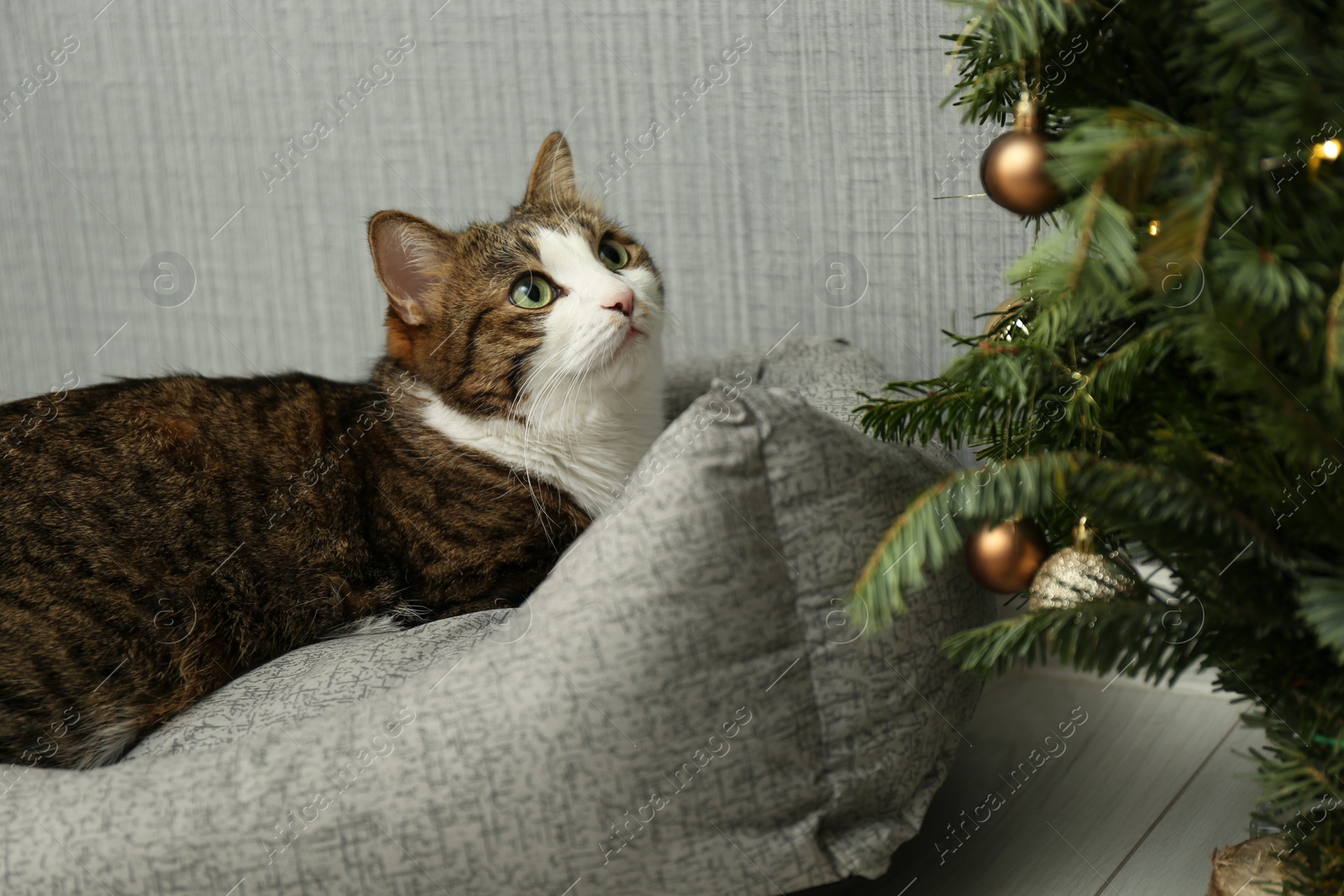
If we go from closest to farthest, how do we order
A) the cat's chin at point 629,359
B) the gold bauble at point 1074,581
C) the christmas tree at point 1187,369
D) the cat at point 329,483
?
the christmas tree at point 1187,369 < the gold bauble at point 1074,581 < the cat at point 329,483 < the cat's chin at point 629,359

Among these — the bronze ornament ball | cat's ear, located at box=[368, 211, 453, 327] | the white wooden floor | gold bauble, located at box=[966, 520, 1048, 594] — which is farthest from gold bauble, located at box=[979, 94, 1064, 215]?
cat's ear, located at box=[368, 211, 453, 327]

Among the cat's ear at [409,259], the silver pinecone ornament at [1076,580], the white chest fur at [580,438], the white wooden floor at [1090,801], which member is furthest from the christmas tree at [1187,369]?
the cat's ear at [409,259]

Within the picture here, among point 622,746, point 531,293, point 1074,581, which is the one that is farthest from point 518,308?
point 1074,581

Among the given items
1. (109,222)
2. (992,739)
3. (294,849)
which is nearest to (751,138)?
(992,739)

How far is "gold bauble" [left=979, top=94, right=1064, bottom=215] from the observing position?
2.31 ft

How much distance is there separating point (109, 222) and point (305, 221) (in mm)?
488

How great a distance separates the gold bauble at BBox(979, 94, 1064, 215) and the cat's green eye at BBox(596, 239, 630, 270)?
65cm

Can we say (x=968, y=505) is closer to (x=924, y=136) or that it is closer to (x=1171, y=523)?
(x=1171, y=523)

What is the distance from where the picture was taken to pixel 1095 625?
71 centimetres

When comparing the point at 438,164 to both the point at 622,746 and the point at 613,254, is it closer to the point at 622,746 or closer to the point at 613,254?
the point at 613,254

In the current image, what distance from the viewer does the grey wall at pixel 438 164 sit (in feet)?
5.09

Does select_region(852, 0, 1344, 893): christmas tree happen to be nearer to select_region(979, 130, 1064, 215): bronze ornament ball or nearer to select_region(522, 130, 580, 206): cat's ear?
select_region(979, 130, 1064, 215): bronze ornament ball

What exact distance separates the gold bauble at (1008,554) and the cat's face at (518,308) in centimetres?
52

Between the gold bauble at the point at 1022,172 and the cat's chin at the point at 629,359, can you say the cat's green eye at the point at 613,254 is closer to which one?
the cat's chin at the point at 629,359
